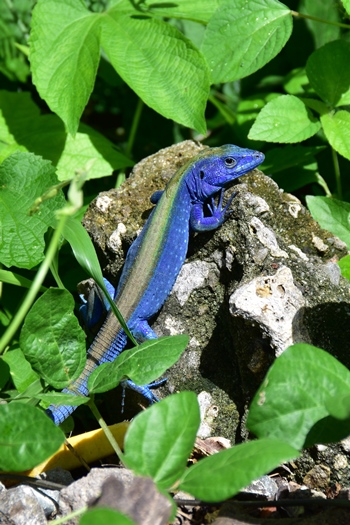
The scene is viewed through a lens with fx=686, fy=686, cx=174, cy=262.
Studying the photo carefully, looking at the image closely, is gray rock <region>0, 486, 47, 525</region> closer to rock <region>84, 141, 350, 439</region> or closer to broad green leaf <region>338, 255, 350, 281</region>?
rock <region>84, 141, 350, 439</region>

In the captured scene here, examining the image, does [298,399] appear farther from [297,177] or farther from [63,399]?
[297,177]

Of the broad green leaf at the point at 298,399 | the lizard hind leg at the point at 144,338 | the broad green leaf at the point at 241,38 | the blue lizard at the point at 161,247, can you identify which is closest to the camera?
the broad green leaf at the point at 298,399

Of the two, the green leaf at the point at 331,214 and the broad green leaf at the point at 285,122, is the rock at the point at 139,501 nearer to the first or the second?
the green leaf at the point at 331,214

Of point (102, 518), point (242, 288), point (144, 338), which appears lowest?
point (144, 338)

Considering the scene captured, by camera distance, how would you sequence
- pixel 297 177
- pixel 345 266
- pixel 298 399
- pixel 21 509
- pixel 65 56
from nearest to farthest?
pixel 298 399 < pixel 21 509 < pixel 345 266 < pixel 65 56 < pixel 297 177

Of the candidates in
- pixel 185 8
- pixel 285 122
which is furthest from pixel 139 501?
pixel 185 8

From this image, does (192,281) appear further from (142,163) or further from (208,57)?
(208,57)

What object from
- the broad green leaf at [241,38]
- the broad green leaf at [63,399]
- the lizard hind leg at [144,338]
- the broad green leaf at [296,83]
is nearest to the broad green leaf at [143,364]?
the broad green leaf at [63,399]
